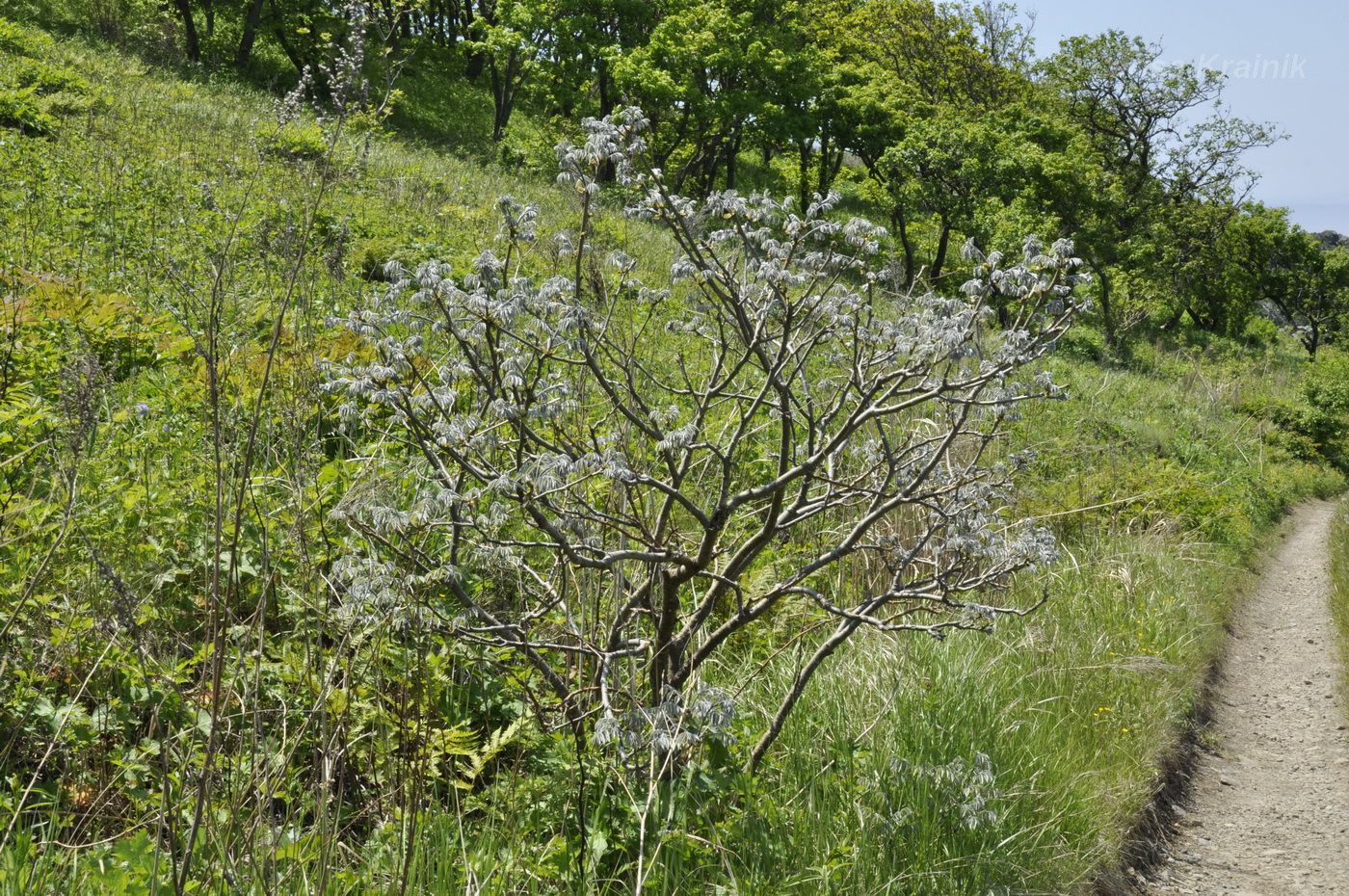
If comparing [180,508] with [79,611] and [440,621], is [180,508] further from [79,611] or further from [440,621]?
[440,621]

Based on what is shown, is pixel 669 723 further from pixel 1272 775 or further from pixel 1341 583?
pixel 1341 583

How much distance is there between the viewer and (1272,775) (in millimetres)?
6512

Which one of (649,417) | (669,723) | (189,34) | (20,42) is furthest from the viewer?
(189,34)

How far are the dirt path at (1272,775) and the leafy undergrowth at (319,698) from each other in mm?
419

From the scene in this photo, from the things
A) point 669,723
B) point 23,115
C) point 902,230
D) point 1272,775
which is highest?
point 902,230

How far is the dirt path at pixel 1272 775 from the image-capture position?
203 inches

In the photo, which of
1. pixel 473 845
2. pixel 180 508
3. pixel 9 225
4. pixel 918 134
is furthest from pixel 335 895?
pixel 918 134

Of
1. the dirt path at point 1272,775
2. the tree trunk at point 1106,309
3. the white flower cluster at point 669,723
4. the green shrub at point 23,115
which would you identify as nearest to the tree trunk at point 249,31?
the green shrub at point 23,115

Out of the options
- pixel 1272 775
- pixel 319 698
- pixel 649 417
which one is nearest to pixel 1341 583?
pixel 1272 775

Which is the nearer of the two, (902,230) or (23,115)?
(23,115)

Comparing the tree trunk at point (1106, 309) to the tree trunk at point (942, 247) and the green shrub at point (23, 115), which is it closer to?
the tree trunk at point (942, 247)

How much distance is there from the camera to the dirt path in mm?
5148

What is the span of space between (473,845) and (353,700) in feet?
2.32

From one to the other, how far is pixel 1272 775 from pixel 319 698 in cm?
671
